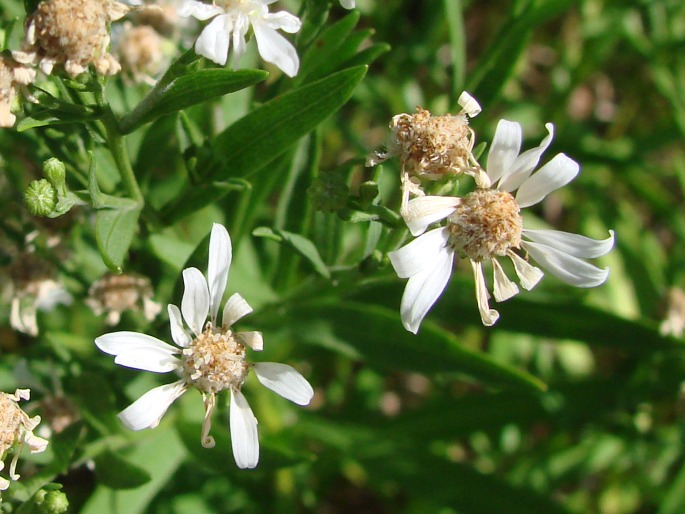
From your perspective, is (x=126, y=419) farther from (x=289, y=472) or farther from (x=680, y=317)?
(x=680, y=317)

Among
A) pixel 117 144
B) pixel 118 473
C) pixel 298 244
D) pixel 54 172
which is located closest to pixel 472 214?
pixel 298 244

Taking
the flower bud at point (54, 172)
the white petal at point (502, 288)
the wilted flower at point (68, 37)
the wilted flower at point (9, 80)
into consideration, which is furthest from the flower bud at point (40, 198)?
the white petal at point (502, 288)

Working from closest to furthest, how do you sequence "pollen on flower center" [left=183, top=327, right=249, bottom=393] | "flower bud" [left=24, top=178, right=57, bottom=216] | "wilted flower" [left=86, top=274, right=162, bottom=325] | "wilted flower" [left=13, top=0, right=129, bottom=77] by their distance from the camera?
"wilted flower" [left=13, top=0, right=129, bottom=77], "flower bud" [left=24, top=178, right=57, bottom=216], "pollen on flower center" [left=183, top=327, right=249, bottom=393], "wilted flower" [left=86, top=274, right=162, bottom=325]

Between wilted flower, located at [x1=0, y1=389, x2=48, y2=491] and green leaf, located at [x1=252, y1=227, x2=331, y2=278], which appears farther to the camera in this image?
green leaf, located at [x1=252, y1=227, x2=331, y2=278]

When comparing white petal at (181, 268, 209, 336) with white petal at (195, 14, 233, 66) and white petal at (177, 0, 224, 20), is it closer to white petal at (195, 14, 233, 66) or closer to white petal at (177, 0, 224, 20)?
white petal at (195, 14, 233, 66)

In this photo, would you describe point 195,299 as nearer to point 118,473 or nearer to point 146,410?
point 146,410

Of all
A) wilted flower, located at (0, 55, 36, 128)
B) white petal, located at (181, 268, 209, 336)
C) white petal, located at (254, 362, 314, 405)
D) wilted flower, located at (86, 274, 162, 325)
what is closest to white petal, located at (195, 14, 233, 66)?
wilted flower, located at (0, 55, 36, 128)

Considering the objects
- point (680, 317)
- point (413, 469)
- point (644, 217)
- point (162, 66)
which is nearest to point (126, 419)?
point (162, 66)
